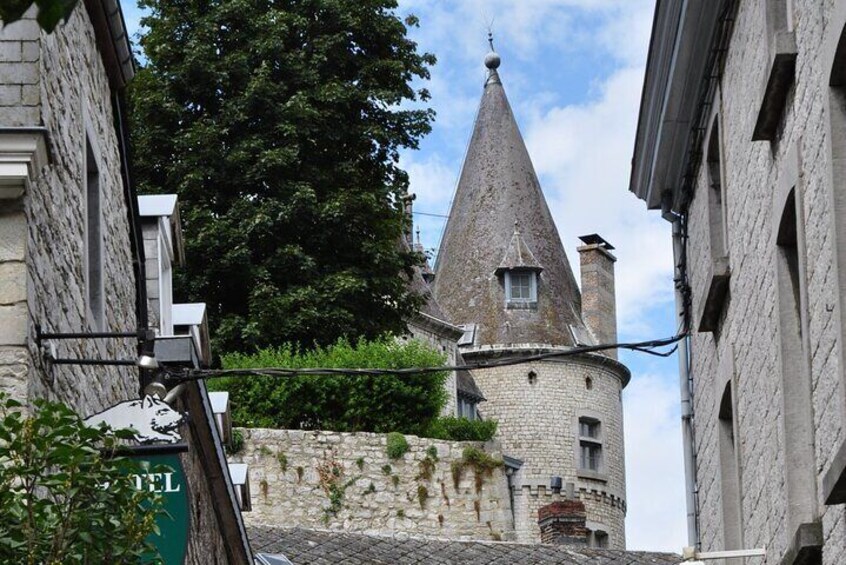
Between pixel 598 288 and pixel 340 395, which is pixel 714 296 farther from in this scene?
pixel 598 288

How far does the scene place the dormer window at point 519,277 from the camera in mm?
56469

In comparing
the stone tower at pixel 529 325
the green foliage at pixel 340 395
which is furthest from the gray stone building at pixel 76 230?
the stone tower at pixel 529 325

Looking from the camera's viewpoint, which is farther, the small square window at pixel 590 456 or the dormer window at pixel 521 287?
the dormer window at pixel 521 287

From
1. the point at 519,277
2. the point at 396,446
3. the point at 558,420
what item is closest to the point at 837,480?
the point at 396,446

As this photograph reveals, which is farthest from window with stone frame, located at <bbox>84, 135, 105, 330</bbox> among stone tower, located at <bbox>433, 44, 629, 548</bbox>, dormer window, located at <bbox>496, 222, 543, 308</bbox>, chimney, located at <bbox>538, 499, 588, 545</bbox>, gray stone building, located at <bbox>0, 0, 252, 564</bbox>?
dormer window, located at <bbox>496, 222, 543, 308</bbox>

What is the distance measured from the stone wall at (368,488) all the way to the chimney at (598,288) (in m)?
24.4

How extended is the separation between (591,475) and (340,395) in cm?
1970

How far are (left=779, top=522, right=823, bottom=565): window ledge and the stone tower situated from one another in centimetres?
4262

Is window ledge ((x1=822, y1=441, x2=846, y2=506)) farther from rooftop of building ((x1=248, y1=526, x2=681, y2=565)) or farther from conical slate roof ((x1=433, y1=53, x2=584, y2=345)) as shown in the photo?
conical slate roof ((x1=433, y1=53, x2=584, y2=345))

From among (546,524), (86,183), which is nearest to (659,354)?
(86,183)

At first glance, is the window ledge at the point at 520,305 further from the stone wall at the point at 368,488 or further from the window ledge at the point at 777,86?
the window ledge at the point at 777,86

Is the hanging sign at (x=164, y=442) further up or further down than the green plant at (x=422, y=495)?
further up

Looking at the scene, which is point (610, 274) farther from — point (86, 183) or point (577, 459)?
point (86, 183)

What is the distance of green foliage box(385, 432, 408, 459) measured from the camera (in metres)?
33.4
